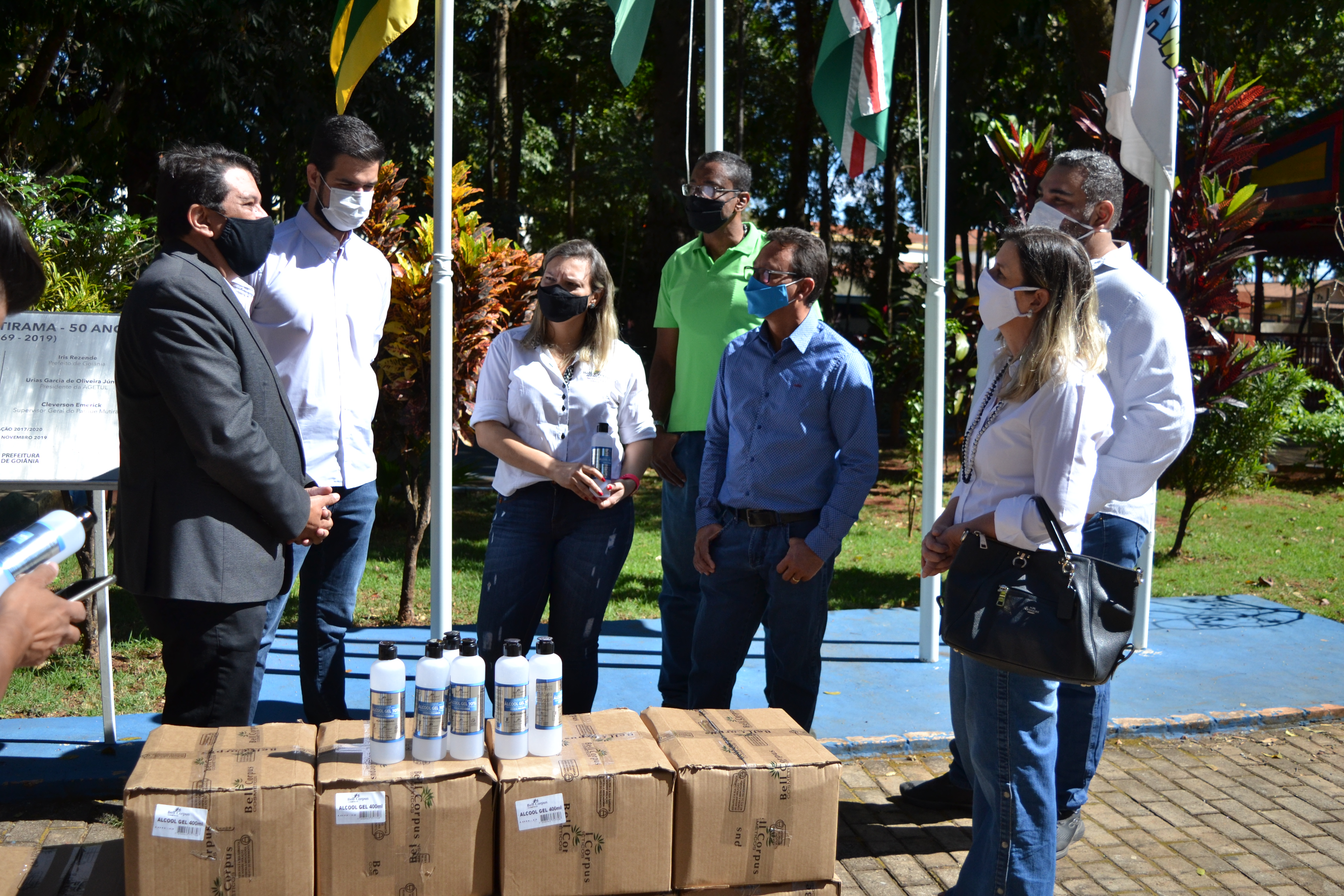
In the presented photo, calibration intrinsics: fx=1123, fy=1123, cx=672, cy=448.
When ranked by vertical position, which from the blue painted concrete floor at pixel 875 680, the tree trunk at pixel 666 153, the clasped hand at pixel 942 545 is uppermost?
the tree trunk at pixel 666 153

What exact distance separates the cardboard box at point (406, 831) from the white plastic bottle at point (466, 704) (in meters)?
0.08

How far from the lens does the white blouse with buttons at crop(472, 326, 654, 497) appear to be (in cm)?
417

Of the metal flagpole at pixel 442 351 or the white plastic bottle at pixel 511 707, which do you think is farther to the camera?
the metal flagpole at pixel 442 351

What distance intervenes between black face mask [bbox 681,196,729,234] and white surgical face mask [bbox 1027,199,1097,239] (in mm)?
1275

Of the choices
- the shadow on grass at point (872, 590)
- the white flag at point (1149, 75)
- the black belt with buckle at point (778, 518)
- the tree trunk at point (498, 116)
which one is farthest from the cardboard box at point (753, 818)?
the tree trunk at point (498, 116)

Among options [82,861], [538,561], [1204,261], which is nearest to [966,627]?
[538,561]

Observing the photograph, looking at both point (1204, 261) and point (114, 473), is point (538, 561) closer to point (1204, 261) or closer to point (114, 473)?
point (114, 473)

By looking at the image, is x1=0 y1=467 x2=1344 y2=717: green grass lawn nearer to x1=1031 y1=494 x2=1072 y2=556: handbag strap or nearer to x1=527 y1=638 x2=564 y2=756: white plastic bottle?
x1=527 y1=638 x2=564 y2=756: white plastic bottle

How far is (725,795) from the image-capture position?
2.90m

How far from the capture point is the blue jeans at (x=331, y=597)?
13.7 feet

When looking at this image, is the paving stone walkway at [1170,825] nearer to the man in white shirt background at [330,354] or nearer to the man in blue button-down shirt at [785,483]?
the man in blue button-down shirt at [785,483]

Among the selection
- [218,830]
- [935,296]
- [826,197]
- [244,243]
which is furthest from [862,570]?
[826,197]

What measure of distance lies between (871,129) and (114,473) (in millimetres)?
3947

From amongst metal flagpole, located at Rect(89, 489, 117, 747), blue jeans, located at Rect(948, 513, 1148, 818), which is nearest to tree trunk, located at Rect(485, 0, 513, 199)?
metal flagpole, located at Rect(89, 489, 117, 747)
